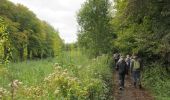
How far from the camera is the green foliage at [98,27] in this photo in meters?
46.4

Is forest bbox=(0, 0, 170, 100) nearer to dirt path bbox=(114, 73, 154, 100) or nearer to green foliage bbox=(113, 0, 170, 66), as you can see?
green foliage bbox=(113, 0, 170, 66)

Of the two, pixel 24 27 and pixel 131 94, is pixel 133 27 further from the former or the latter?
pixel 24 27

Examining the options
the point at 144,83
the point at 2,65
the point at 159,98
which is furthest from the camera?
the point at 144,83

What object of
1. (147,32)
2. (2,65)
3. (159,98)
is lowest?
(159,98)

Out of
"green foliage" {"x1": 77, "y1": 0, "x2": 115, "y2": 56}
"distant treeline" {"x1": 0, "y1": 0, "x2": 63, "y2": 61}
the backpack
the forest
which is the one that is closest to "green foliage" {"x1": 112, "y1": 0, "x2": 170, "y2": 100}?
the forest

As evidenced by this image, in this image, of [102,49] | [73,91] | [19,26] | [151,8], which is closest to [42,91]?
[73,91]

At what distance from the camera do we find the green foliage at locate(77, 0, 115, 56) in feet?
152

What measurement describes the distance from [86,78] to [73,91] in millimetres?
3371

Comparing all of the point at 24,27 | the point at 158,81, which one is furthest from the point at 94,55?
the point at 24,27

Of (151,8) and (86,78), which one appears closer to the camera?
(86,78)

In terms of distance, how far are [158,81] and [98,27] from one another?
728 inches

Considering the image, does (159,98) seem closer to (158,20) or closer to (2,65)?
(158,20)

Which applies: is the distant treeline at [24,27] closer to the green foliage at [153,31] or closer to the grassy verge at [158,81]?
the green foliage at [153,31]

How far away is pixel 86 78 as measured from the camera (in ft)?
50.6
